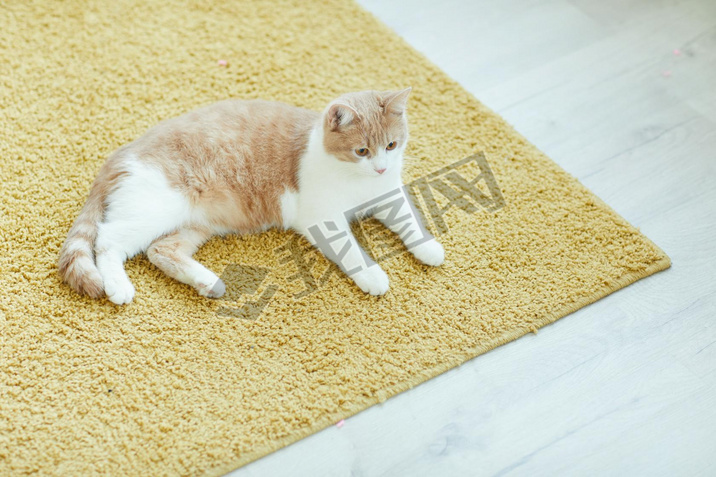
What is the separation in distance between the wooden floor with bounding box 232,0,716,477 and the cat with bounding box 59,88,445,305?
0.37 m

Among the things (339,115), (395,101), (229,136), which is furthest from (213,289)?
(395,101)

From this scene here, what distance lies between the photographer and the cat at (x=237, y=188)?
57.6 inches

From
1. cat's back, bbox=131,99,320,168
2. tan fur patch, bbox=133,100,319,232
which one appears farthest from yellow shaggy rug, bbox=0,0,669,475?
cat's back, bbox=131,99,320,168

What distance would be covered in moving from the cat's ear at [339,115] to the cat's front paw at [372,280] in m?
0.36

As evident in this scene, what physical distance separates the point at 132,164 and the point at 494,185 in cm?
100

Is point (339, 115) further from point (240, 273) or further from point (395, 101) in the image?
point (240, 273)

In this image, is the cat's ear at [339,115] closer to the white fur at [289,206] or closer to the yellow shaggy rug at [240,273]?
the white fur at [289,206]

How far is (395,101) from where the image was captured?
4.75 feet

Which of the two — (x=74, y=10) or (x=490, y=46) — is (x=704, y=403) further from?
(x=74, y=10)

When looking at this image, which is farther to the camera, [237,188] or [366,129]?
[237,188]

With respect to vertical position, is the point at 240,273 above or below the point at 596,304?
above

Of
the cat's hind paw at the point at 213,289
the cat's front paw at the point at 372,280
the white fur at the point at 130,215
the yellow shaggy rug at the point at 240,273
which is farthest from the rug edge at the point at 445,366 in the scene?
the white fur at the point at 130,215

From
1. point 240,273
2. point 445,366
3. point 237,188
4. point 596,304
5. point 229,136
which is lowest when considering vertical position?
point 596,304

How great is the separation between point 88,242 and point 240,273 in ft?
1.23
